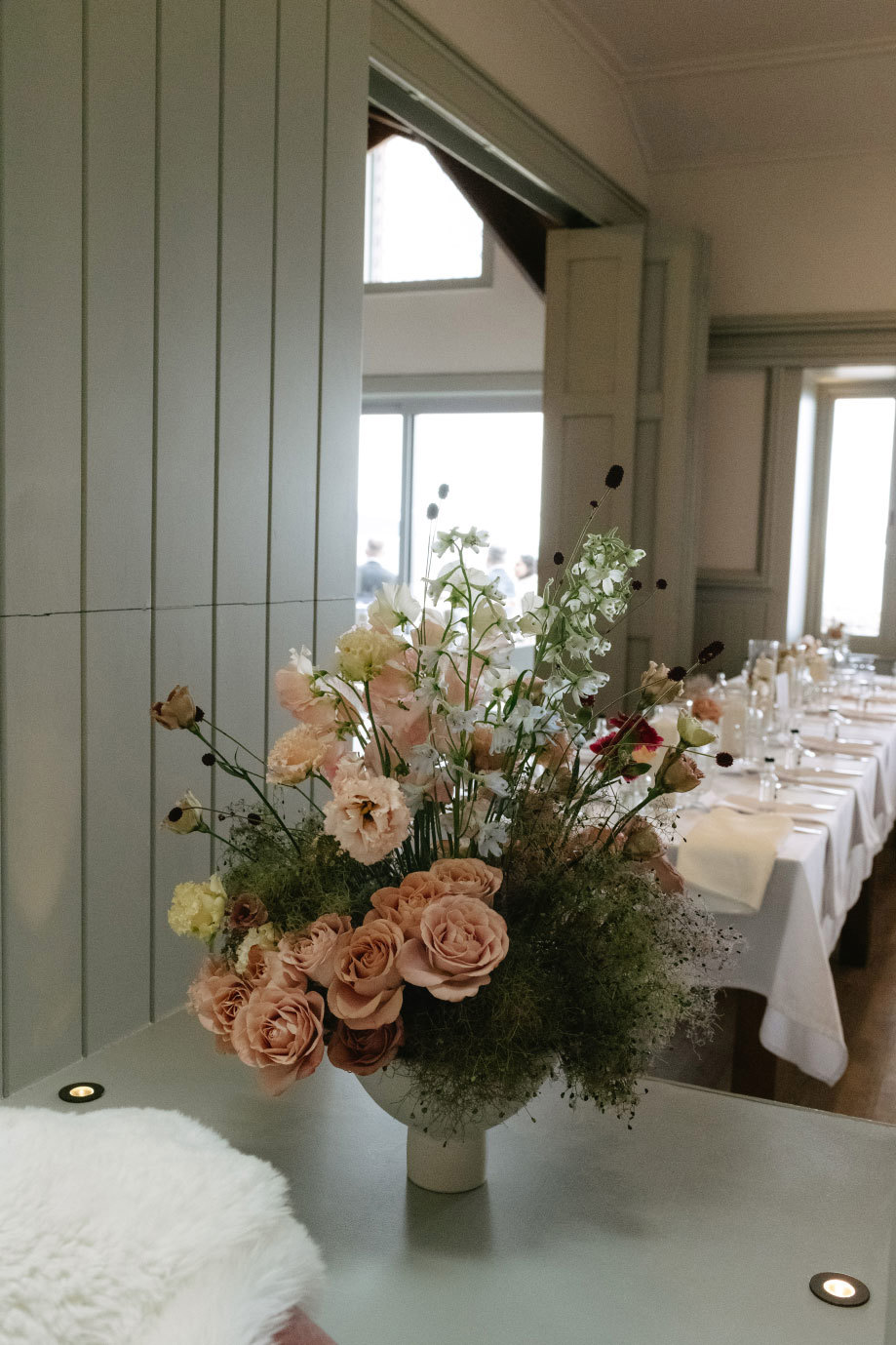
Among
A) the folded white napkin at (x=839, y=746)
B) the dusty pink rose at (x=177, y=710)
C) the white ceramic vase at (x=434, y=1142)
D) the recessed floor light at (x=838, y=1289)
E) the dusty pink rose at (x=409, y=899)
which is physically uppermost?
the dusty pink rose at (x=177, y=710)

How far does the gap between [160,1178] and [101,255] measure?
1609mm

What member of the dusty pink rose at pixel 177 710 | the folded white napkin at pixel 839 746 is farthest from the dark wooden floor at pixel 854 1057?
the dusty pink rose at pixel 177 710

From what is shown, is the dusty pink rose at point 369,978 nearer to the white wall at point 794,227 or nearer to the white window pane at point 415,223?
the white wall at point 794,227

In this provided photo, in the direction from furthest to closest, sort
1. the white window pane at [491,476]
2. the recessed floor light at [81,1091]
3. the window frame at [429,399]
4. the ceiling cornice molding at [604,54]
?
the white window pane at [491,476]
the window frame at [429,399]
the ceiling cornice molding at [604,54]
the recessed floor light at [81,1091]

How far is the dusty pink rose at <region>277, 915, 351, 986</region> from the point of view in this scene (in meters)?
1.07

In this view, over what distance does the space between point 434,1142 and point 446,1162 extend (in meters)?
0.03

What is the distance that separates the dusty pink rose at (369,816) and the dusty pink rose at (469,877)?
71 mm

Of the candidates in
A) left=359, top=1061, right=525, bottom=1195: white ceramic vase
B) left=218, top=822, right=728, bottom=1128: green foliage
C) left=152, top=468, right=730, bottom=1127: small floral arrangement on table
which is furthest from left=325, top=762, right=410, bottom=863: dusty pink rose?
left=359, top=1061, right=525, bottom=1195: white ceramic vase

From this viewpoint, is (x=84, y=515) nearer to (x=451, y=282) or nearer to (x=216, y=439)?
(x=216, y=439)

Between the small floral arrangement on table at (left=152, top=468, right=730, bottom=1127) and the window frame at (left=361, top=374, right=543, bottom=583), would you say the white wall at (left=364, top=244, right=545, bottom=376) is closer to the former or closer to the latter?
the window frame at (left=361, top=374, right=543, bottom=583)

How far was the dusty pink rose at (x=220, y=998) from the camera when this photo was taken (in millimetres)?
1122

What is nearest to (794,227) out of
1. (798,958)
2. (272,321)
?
(272,321)

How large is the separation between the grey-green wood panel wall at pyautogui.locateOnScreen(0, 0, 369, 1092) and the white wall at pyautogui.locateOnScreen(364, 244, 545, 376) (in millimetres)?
6052

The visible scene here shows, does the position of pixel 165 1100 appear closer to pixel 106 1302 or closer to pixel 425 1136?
pixel 425 1136
